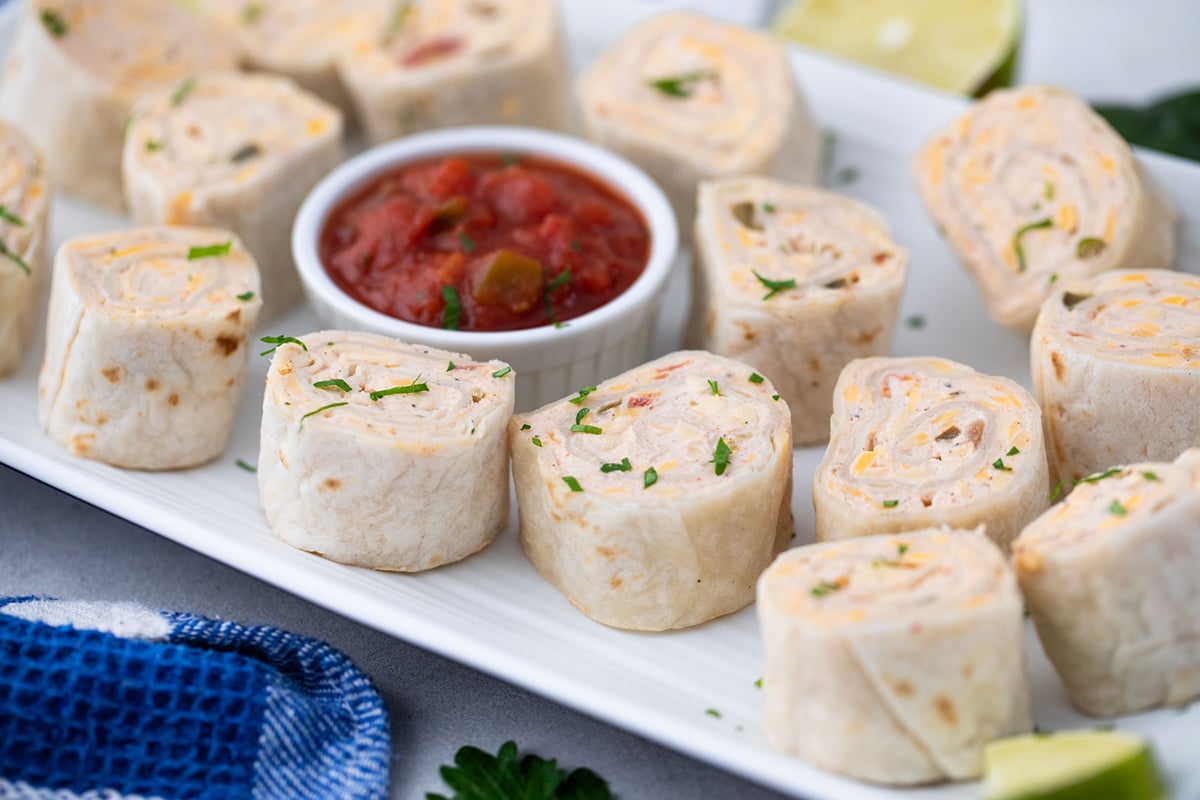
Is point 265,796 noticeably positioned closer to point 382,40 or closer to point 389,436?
point 389,436

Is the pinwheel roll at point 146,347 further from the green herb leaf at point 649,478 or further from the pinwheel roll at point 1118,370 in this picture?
the pinwheel roll at point 1118,370

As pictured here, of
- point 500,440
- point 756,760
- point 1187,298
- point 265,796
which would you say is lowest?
point 265,796

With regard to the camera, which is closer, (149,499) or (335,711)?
(335,711)

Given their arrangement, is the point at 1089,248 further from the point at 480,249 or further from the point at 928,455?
the point at 480,249

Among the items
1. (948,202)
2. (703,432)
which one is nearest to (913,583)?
(703,432)

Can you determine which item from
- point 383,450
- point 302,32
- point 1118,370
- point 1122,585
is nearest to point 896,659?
point 1122,585

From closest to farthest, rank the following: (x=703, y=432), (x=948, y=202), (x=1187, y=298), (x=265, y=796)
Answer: (x=265, y=796) < (x=703, y=432) < (x=1187, y=298) < (x=948, y=202)

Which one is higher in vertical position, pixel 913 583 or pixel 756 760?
pixel 913 583
